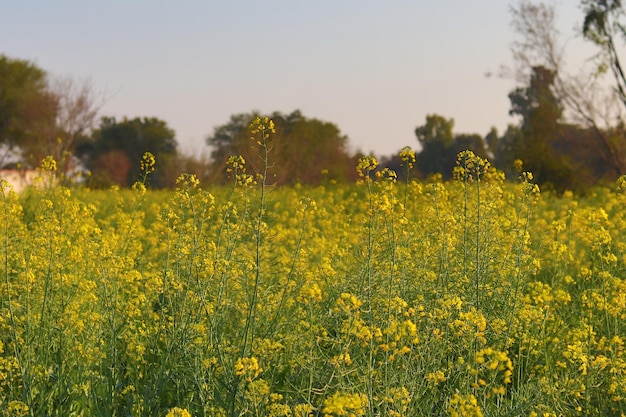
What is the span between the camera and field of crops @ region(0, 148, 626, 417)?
3383 millimetres

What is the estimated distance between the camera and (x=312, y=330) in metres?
4.08

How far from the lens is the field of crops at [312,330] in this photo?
3383 mm

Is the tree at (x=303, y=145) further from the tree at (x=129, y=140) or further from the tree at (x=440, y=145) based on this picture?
the tree at (x=440, y=145)

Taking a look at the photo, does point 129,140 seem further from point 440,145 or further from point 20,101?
point 440,145

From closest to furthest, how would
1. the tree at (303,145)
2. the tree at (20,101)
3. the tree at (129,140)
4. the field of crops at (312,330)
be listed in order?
the field of crops at (312,330) → the tree at (303,145) → the tree at (20,101) → the tree at (129,140)

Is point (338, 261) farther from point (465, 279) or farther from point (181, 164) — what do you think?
point (181, 164)

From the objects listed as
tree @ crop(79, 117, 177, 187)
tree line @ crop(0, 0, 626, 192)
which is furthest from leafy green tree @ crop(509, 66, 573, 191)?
tree @ crop(79, 117, 177, 187)

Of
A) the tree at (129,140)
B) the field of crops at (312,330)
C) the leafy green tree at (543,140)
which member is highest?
the tree at (129,140)

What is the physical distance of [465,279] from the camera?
A: 4.29m

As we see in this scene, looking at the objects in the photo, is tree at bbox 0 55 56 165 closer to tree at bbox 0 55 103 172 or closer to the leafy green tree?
tree at bbox 0 55 103 172

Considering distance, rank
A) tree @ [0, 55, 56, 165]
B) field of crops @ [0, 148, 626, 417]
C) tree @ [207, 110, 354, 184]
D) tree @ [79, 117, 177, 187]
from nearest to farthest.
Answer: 1. field of crops @ [0, 148, 626, 417]
2. tree @ [207, 110, 354, 184]
3. tree @ [0, 55, 56, 165]
4. tree @ [79, 117, 177, 187]

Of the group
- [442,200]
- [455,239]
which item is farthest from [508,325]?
[442,200]

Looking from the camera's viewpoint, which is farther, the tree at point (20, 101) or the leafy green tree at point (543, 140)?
the tree at point (20, 101)

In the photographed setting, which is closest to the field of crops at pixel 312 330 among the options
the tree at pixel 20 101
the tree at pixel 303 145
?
the tree at pixel 303 145
